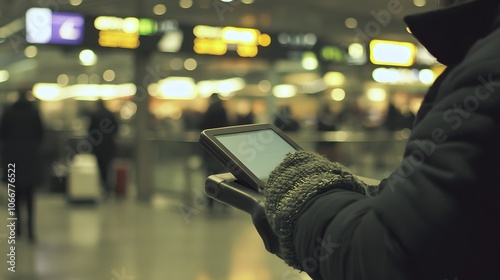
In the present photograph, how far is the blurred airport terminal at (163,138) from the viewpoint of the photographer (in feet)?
22.4

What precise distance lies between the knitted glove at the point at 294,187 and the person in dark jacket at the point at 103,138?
457 inches

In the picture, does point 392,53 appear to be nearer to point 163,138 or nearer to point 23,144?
point 163,138

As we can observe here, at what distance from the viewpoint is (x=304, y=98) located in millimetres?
22406

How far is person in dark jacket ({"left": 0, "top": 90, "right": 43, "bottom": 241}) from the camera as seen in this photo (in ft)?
25.2

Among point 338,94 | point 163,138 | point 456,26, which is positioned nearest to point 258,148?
point 456,26

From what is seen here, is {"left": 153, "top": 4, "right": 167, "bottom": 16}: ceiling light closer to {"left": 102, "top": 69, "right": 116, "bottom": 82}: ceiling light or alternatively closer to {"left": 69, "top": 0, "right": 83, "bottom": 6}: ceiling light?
{"left": 69, "top": 0, "right": 83, "bottom": 6}: ceiling light

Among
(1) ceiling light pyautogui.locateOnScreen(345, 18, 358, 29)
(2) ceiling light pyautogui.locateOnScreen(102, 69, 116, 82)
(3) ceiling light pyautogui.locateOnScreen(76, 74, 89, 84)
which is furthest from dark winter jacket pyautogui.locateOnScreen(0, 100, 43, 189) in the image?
(3) ceiling light pyautogui.locateOnScreen(76, 74, 89, 84)

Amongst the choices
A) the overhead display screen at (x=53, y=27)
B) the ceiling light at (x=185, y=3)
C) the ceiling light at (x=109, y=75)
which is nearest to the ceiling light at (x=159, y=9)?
the ceiling light at (x=185, y=3)

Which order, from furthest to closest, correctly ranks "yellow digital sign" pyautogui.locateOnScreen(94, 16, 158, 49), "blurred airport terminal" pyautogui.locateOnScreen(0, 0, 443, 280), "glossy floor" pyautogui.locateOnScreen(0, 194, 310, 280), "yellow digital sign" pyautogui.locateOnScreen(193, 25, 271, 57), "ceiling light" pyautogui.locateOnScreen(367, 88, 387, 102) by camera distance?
"ceiling light" pyautogui.locateOnScreen(367, 88, 387, 102)
"yellow digital sign" pyautogui.locateOnScreen(193, 25, 271, 57)
"yellow digital sign" pyautogui.locateOnScreen(94, 16, 158, 49)
"blurred airport terminal" pyautogui.locateOnScreen(0, 0, 443, 280)
"glossy floor" pyautogui.locateOnScreen(0, 194, 310, 280)

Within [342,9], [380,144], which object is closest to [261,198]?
[380,144]

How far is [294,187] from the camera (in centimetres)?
100

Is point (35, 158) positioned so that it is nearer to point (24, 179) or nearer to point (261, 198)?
point (24, 179)

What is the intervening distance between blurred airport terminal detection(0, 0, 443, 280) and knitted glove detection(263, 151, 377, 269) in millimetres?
4904

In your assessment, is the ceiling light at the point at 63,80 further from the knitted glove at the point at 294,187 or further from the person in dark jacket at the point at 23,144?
the knitted glove at the point at 294,187
